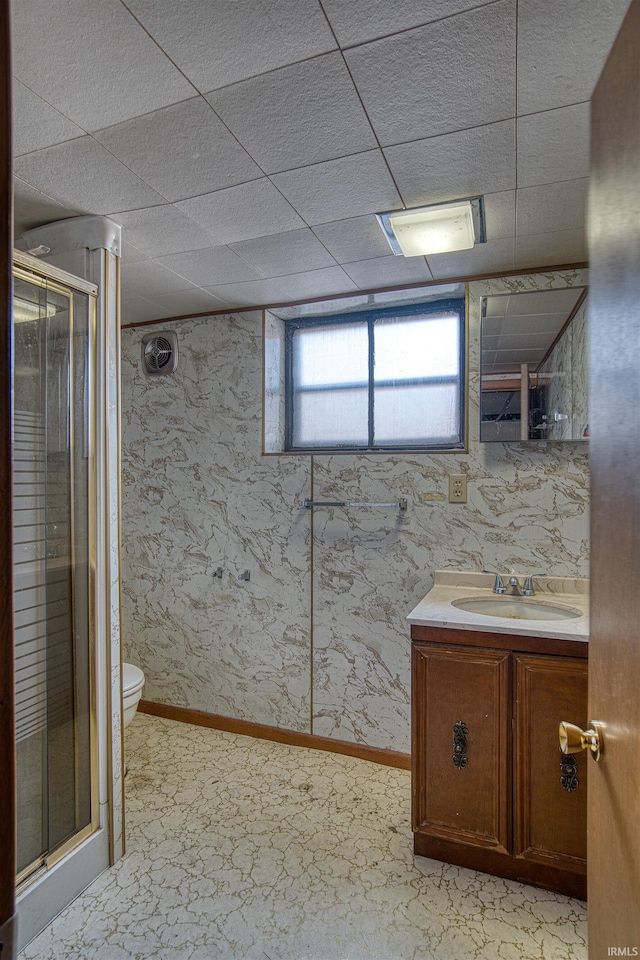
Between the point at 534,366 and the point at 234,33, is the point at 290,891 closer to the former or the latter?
the point at 534,366

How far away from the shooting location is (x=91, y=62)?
117 centimetres

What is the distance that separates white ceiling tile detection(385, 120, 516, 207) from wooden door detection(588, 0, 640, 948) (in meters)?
0.60

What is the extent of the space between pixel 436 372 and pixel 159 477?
1.68m

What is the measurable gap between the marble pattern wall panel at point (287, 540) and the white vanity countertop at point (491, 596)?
0.05 metres

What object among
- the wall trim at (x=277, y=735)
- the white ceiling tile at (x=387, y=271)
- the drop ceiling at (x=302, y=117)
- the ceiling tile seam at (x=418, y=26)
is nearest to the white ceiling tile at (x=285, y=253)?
the drop ceiling at (x=302, y=117)

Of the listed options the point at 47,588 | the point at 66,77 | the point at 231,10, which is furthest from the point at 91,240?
the point at 47,588

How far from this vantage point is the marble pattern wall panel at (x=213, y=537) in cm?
274

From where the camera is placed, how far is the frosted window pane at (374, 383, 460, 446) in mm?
2570

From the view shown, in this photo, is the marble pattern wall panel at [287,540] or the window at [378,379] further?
the window at [378,379]

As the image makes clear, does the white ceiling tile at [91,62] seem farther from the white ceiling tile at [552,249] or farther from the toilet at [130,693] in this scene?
the toilet at [130,693]

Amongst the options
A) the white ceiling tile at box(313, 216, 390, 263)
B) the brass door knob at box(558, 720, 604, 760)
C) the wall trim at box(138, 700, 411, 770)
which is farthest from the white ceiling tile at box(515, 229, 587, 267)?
the wall trim at box(138, 700, 411, 770)

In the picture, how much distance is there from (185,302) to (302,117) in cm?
157

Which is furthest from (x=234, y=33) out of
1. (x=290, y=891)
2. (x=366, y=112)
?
(x=290, y=891)

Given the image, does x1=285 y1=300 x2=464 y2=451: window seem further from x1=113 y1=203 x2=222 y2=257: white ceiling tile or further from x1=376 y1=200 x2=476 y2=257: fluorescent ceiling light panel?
x1=113 y1=203 x2=222 y2=257: white ceiling tile
